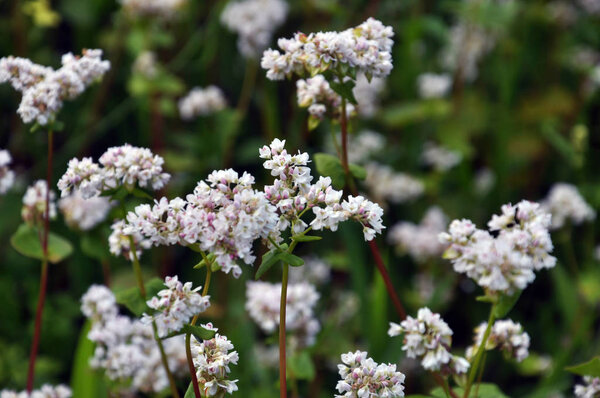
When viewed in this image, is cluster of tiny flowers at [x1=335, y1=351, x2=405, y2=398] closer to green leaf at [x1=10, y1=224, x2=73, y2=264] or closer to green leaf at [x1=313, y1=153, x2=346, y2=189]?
green leaf at [x1=313, y1=153, x2=346, y2=189]

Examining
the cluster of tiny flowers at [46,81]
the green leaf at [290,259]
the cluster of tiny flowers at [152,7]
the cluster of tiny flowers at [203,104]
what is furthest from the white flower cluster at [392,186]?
the green leaf at [290,259]

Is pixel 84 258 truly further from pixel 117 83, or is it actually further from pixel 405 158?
pixel 405 158

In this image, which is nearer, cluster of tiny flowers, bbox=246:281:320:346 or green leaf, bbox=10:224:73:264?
green leaf, bbox=10:224:73:264

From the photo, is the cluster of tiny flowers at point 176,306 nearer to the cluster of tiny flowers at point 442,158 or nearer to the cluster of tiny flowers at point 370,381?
the cluster of tiny flowers at point 370,381

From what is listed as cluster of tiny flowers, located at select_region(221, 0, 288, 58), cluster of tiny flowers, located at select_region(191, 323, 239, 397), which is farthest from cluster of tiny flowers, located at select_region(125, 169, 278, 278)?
cluster of tiny flowers, located at select_region(221, 0, 288, 58)

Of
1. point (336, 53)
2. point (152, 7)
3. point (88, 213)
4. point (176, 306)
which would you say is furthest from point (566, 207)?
point (176, 306)

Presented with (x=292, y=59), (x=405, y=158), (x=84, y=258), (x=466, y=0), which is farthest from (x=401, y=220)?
(x=292, y=59)
